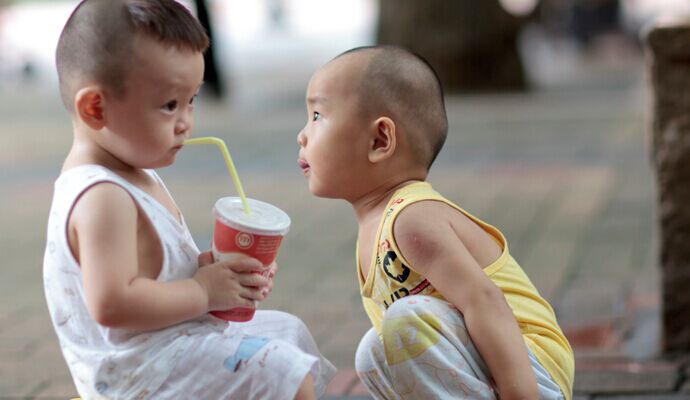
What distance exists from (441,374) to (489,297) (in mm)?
199

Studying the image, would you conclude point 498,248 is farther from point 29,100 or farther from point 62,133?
point 29,100

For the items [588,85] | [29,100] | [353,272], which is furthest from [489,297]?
[29,100]

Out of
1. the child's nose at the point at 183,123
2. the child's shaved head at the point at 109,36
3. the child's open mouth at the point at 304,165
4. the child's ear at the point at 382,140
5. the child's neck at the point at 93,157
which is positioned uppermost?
the child's shaved head at the point at 109,36

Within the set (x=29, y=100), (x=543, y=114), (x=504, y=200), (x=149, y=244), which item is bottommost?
(x=29, y=100)

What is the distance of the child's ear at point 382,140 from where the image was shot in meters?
2.63

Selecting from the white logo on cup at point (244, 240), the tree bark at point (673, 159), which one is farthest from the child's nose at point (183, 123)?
the tree bark at point (673, 159)

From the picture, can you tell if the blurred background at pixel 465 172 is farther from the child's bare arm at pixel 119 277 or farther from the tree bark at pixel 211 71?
the child's bare arm at pixel 119 277

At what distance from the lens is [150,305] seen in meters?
2.26

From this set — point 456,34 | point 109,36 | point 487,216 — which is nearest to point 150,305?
point 109,36

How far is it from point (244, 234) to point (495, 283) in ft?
→ 2.04

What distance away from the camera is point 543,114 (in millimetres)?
11250

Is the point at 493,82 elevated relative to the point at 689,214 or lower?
lower

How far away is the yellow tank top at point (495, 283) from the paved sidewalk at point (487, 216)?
2.81ft

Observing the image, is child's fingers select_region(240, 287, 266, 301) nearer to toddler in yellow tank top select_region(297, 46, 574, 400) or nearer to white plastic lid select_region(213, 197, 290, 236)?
white plastic lid select_region(213, 197, 290, 236)
